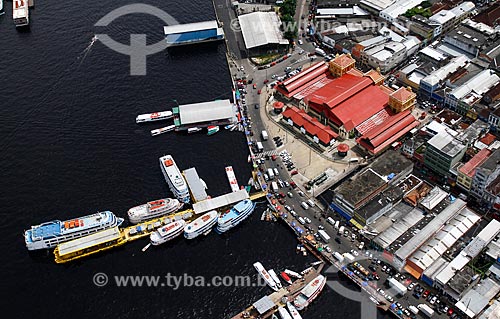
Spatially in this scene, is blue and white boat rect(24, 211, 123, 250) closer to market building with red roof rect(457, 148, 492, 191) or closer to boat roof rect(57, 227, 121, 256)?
boat roof rect(57, 227, 121, 256)

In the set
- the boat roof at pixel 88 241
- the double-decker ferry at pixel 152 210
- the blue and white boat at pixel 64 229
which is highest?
the double-decker ferry at pixel 152 210

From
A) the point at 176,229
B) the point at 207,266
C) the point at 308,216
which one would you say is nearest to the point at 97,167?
the point at 176,229

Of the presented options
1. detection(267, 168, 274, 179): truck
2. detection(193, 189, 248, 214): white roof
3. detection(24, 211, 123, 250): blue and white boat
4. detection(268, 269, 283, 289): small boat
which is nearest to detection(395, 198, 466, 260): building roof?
detection(268, 269, 283, 289): small boat

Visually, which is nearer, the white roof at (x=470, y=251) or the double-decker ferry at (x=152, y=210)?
the white roof at (x=470, y=251)

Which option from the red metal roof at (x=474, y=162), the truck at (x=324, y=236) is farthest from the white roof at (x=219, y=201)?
the red metal roof at (x=474, y=162)

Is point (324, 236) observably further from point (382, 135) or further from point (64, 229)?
point (64, 229)

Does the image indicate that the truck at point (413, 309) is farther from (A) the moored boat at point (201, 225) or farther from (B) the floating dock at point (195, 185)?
(B) the floating dock at point (195, 185)

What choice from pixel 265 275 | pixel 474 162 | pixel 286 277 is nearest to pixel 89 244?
pixel 265 275

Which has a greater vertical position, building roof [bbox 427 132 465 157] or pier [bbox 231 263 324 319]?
building roof [bbox 427 132 465 157]
